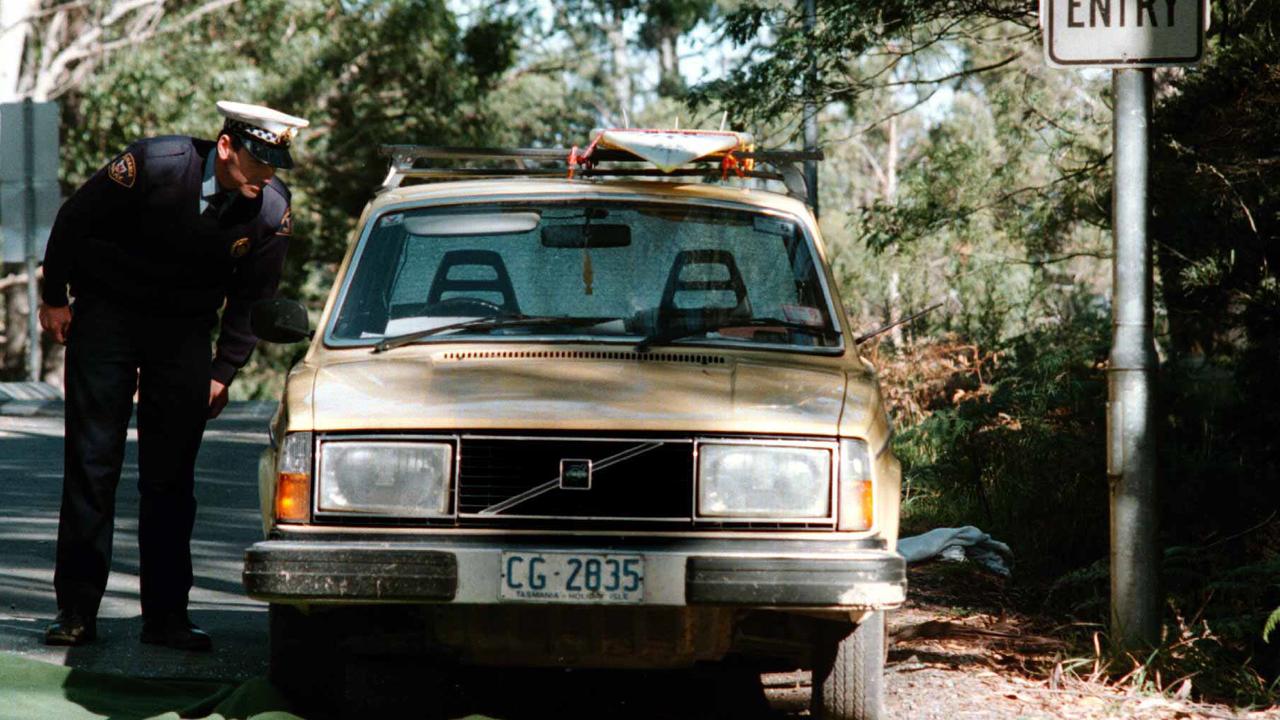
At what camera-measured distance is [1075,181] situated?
1191 cm

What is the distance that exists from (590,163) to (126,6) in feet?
76.1

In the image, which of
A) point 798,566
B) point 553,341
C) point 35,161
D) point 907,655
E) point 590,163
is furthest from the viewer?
point 35,161

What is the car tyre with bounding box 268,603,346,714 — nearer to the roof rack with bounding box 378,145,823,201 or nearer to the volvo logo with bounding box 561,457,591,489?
the volvo logo with bounding box 561,457,591,489

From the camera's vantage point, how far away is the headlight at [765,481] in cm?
431

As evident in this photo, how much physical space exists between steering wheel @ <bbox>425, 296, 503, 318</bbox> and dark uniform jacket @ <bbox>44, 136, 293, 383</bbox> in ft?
2.90

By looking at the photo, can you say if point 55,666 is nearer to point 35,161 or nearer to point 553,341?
point 553,341

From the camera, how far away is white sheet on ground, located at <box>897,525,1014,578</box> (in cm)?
763

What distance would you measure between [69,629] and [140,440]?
0.70 meters

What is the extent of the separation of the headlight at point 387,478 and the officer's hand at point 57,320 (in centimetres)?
179

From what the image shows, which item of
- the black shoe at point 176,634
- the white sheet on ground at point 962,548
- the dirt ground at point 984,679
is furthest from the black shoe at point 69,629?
the white sheet on ground at point 962,548

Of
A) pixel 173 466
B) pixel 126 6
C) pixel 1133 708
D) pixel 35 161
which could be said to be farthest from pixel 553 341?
pixel 126 6

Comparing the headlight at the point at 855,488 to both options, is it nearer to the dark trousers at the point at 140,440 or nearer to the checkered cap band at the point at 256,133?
the checkered cap band at the point at 256,133

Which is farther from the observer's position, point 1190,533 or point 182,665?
point 1190,533

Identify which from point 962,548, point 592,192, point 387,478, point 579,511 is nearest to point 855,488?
point 579,511
